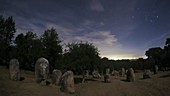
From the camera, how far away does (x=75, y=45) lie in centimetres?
3894

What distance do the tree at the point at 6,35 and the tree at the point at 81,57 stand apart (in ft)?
95.6

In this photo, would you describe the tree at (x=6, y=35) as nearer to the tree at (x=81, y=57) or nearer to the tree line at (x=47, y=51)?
the tree line at (x=47, y=51)

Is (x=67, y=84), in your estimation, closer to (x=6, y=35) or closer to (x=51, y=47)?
(x=51, y=47)

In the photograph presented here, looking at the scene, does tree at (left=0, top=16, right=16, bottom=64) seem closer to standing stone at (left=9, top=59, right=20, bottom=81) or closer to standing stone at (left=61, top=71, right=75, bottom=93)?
standing stone at (left=9, top=59, right=20, bottom=81)

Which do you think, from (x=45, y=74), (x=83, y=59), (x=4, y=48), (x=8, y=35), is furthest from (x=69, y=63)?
(x=8, y=35)

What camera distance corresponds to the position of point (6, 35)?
195ft

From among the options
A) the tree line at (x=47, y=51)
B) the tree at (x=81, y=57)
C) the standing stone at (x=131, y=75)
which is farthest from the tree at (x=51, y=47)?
the standing stone at (x=131, y=75)

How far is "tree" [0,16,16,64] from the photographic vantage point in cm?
5609

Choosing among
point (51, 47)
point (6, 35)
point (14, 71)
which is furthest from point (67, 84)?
point (6, 35)

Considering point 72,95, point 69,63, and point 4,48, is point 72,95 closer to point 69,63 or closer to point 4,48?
point 69,63

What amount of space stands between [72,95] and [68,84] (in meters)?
1.64

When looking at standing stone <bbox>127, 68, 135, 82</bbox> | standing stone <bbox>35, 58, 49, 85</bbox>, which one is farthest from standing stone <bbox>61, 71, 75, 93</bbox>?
standing stone <bbox>127, 68, 135, 82</bbox>

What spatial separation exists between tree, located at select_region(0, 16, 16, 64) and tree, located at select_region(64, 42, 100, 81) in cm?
2915

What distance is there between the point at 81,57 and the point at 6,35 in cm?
3675
